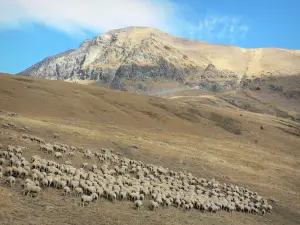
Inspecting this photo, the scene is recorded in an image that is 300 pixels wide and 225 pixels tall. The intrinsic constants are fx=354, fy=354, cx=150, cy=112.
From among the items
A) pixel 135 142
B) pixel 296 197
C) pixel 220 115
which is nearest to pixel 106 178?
pixel 135 142

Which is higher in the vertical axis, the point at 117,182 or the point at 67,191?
the point at 117,182

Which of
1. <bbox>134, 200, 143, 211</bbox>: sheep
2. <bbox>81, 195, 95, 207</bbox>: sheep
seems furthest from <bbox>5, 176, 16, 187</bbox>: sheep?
<bbox>134, 200, 143, 211</bbox>: sheep

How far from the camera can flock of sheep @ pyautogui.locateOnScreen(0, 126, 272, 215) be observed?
728 inches

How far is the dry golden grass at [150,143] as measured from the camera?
55.1 ft

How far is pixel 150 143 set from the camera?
37000 mm

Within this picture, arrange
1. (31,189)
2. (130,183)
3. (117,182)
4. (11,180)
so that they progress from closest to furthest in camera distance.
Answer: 1. (31,189)
2. (11,180)
3. (117,182)
4. (130,183)

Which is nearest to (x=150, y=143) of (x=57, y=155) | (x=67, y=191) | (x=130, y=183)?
(x=57, y=155)

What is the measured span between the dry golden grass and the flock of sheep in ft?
2.15

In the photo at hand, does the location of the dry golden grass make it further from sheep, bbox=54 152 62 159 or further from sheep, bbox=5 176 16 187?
sheep, bbox=54 152 62 159

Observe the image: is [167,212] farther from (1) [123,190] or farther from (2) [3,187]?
(2) [3,187]

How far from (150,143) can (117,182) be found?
52.3ft

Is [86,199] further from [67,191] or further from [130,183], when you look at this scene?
[130,183]

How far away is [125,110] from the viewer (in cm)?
5816

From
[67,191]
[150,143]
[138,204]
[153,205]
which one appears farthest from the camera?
[150,143]
